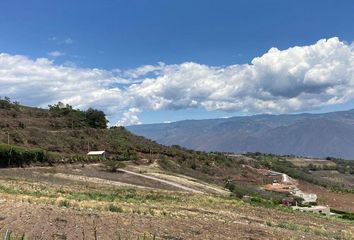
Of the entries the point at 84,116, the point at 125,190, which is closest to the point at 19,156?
the point at 125,190

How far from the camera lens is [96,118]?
114000 mm

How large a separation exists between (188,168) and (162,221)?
68060 mm

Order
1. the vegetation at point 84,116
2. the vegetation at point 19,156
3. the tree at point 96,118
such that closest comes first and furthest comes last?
the vegetation at point 19,156 < the vegetation at point 84,116 < the tree at point 96,118

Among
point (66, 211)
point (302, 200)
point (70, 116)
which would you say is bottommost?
point (302, 200)

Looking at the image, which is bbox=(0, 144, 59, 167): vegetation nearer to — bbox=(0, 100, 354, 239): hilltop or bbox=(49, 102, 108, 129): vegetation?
bbox=(0, 100, 354, 239): hilltop

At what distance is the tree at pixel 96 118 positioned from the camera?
113 metres

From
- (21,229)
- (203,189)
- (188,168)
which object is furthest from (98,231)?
(188,168)

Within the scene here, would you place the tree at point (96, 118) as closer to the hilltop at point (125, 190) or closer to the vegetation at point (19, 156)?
the hilltop at point (125, 190)

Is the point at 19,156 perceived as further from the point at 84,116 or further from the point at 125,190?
the point at 84,116

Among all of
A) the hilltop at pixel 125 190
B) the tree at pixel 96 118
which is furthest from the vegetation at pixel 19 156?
the tree at pixel 96 118

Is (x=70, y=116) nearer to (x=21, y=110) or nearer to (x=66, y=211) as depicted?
(x=21, y=110)

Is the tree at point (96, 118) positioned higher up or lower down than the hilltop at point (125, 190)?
higher up

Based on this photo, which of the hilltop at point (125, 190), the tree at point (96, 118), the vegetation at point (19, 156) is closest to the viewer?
the hilltop at point (125, 190)

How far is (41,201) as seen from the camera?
23531 mm
